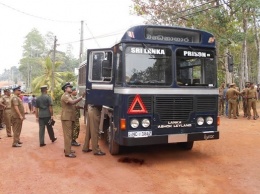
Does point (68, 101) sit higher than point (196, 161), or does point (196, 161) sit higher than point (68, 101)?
point (68, 101)

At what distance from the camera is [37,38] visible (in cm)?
6781

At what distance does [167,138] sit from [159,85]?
1159mm

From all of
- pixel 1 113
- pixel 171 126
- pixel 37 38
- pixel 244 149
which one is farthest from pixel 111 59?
pixel 37 38

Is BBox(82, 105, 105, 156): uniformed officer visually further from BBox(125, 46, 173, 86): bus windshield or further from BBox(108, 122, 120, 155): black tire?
BBox(125, 46, 173, 86): bus windshield

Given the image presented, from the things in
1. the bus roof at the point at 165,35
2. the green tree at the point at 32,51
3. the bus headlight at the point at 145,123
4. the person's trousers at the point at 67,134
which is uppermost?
the green tree at the point at 32,51

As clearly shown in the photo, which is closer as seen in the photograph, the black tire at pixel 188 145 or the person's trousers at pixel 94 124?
the person's trousers at pixel 94 124

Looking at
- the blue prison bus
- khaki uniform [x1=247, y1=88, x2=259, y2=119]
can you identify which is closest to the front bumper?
the blue prison bus

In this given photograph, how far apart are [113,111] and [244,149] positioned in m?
3.99

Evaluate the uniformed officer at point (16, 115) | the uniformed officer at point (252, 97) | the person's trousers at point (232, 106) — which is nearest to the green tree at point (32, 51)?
the person's trousers at point (232, 106)

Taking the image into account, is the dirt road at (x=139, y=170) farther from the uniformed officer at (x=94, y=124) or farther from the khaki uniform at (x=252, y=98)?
the khaki uniform at (x=252, y=98)

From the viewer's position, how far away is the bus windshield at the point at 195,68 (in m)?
6.57

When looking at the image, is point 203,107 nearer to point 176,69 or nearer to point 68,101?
point 176,69

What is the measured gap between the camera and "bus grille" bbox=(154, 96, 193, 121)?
634cm

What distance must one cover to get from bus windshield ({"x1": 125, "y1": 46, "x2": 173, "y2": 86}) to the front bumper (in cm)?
114
